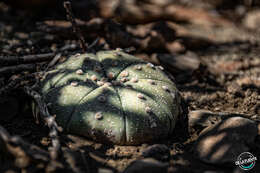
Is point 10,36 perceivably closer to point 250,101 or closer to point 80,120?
point 80,120

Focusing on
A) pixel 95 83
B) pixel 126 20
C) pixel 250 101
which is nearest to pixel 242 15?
pixel 126 20

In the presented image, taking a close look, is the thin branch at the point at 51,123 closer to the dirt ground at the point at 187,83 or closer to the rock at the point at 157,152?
the dirt ground at the point at 187,83

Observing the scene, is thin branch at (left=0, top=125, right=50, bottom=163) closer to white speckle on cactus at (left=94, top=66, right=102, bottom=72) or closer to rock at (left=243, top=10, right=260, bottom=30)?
white speckle on cactus at (left=94, top=66, right=102, bottom=72)

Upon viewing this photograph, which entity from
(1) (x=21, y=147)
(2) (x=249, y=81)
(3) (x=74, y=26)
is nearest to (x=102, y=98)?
(1) (x=21, y=147)

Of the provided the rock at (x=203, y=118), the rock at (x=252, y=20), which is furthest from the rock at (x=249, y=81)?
the rock at (x=252, y=20)

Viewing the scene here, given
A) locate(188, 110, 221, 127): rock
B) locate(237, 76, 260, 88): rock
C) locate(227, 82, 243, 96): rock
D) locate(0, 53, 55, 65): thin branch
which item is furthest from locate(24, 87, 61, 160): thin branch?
locate(237, 76, 260, 88): rock

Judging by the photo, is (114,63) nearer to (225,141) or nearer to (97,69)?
(97,69)
